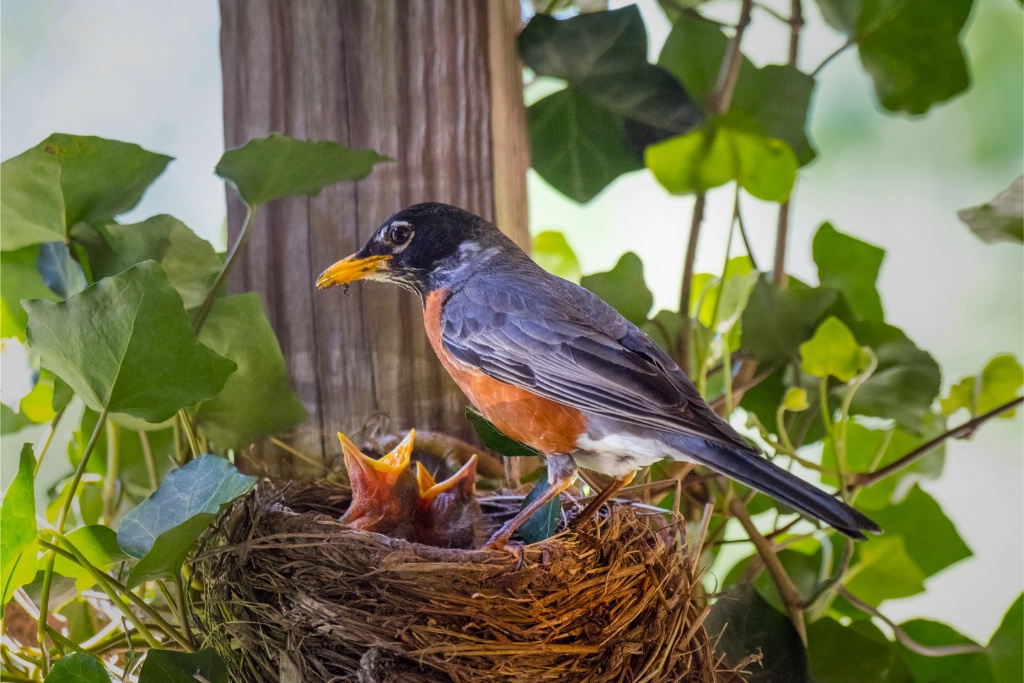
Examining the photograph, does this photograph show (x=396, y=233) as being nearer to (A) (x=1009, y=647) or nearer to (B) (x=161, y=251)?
(B) (x=161, y=251)

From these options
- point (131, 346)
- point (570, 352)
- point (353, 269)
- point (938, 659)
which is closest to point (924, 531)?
point (938, 659)

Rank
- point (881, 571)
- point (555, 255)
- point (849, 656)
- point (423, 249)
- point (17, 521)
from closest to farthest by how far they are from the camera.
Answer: point (17, 521) < point (423, 249) < point (555, 255) < point (849, 656) < point (881, 571)

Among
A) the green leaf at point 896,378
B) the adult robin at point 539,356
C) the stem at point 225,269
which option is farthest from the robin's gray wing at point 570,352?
the green leaf at point 896,378

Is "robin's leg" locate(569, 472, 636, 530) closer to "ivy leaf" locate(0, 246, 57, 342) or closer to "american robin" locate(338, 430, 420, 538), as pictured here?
"american robin" locate(338, 430, 420, 538)

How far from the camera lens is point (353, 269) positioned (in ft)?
3.48

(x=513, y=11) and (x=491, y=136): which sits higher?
(x=513, y=11)

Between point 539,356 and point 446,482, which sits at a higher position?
point 539,356

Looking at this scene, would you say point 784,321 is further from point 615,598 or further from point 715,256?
point 615,598

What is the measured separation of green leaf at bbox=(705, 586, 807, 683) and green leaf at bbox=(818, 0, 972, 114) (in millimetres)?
897

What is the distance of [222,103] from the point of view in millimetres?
1194

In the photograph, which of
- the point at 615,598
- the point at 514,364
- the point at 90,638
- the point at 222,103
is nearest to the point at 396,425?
the point at 514,364

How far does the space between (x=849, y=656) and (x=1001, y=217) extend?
2.48 ft

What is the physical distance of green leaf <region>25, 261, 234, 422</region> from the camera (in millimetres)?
1009

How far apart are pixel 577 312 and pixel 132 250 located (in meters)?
0.66
